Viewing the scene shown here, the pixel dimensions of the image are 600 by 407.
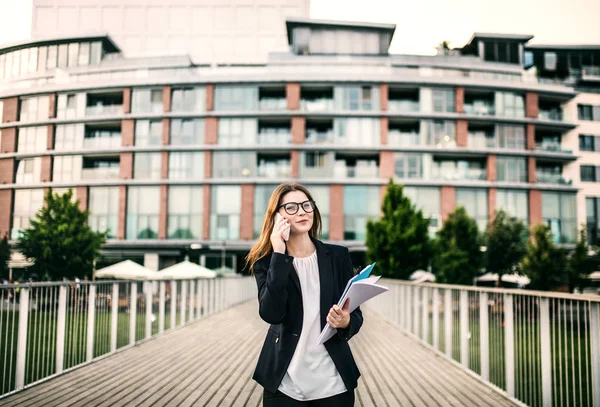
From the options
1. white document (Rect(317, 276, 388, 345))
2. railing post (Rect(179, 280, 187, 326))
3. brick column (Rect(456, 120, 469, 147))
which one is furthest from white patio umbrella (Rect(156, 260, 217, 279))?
white document (Rect(317, 276, 388, 345))

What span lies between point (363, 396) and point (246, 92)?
3663 cm

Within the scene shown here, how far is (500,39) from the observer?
4522 centimetres

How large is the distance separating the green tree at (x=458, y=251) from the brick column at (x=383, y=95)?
10.0 m

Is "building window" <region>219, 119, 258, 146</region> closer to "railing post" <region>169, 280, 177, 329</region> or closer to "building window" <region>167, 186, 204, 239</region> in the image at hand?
"building window" <region>167, 186, 204, 239</region>

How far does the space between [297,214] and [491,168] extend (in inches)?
1599

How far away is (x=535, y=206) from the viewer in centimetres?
4106

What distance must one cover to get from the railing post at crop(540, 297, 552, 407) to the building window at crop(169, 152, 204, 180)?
3631cm

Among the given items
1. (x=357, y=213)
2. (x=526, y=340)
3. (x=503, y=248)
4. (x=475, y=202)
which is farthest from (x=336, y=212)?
(x=526, y=340)

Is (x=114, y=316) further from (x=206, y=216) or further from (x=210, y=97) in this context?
(x=210, y=97)

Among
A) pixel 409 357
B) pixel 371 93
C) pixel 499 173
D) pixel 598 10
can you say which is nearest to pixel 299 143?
pixel 371 93

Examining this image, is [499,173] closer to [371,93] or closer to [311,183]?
[371,93]

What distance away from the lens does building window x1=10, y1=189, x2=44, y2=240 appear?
4134cm

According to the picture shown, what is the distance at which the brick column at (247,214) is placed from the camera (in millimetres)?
39781

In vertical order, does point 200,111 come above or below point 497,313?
above
